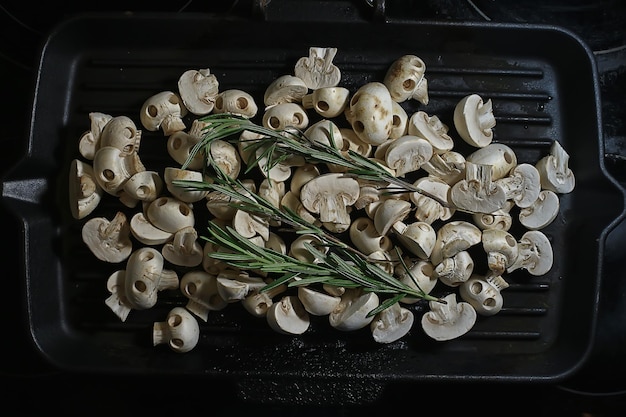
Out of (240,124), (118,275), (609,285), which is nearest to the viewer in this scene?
(240,124)

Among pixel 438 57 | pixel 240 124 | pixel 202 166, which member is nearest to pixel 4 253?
pixel 202 166

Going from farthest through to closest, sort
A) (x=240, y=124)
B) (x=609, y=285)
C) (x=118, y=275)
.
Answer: (x=609, y=285) < (x=118, y=275) < (x=240, y=124)

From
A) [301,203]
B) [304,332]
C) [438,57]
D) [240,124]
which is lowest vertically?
[304,332]

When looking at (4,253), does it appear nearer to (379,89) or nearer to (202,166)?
(202,166)

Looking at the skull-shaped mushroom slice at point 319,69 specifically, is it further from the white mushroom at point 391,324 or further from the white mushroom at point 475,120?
the white mushroom at point 391,324

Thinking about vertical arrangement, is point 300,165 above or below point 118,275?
above

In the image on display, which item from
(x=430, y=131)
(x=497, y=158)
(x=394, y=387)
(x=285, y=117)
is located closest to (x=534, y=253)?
(x=497, y=158)

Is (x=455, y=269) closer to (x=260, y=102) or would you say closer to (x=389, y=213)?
(x=389, y=213)
